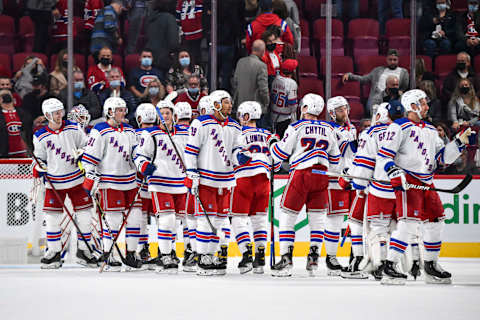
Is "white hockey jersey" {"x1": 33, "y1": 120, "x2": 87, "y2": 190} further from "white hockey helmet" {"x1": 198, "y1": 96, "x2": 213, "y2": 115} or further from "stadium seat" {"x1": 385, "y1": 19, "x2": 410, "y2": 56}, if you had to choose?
"stadium seat" {"x1": 385, "y1": 19, "x2": 410, "y2": 56}

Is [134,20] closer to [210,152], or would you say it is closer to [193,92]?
[193,92]

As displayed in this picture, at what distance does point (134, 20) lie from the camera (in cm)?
1075

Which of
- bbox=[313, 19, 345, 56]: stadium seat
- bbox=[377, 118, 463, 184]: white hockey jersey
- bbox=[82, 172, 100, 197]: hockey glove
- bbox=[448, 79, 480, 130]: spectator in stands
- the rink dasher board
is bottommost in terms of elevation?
the rink dasher board

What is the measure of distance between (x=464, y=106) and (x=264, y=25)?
2.56 metres

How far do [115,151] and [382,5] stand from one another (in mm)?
4275

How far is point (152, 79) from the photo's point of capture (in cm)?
1064

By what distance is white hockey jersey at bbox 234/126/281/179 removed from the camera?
7.94 meters

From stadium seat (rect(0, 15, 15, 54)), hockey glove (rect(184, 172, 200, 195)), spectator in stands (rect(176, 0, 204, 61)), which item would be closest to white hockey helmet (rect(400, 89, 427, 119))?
hockey glove (rect(184, 172, 200, 195))

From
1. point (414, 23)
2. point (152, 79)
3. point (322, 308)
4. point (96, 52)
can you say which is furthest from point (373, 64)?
point (322, 308)

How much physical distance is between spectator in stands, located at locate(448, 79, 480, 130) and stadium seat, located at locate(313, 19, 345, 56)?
1.44 meters

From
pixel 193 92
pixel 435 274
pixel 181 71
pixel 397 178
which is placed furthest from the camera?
pixel 181 71

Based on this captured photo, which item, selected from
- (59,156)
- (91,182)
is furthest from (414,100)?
(59,156)

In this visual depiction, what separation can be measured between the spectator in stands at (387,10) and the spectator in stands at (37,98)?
13.3ft

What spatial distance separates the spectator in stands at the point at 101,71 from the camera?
1048 cm
